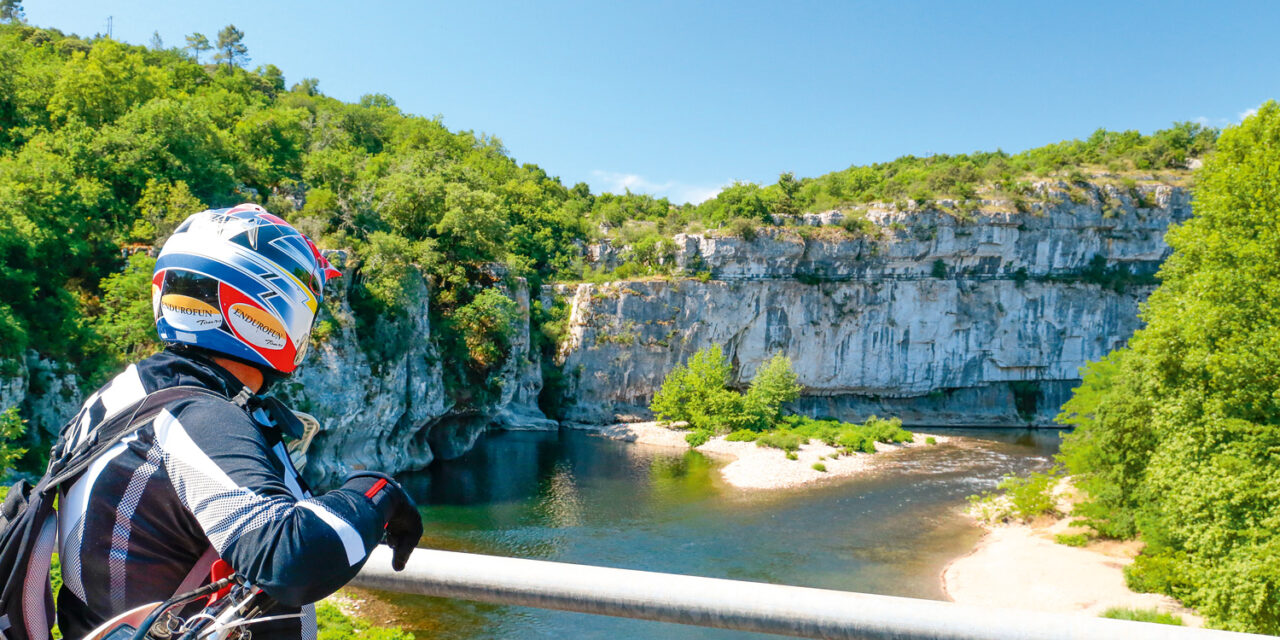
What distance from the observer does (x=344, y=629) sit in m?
10.3

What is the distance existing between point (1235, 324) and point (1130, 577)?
828 cm

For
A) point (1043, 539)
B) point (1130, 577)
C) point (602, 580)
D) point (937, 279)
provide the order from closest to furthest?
1. point (602, 580)
2. point (1130, 577)
3. point (1043, 539)
4. point (937, 279)

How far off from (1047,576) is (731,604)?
1960cm

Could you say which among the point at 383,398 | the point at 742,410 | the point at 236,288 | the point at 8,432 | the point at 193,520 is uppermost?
the point at 236,288

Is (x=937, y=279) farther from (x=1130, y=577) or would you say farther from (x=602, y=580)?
(x=602, y=580)

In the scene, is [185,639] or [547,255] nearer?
[185,639]

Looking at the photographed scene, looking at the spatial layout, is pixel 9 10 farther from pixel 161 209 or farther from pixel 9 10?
pixel 161 209

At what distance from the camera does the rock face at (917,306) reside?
1734 inches

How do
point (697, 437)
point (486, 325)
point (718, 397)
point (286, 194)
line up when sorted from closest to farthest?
point (286, 194)
point (486, 325)
point (697, 437)
point (718, 397)

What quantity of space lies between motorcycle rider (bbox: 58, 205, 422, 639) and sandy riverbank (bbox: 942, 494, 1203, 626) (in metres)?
15.4

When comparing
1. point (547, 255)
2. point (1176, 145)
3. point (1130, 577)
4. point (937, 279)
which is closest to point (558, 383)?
point (547, 255)

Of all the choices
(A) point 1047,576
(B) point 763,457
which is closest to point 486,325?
(B) point 763,457

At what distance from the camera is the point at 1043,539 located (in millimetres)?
20562

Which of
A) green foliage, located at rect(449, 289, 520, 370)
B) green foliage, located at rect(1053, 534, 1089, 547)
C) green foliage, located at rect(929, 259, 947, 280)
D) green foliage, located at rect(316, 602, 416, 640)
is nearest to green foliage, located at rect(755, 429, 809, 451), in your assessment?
green foliage, located at rect(449, 289, 520, 370)
